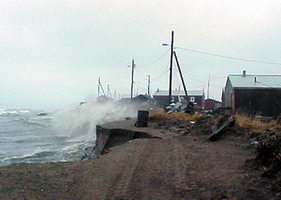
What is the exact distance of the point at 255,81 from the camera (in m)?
28.9

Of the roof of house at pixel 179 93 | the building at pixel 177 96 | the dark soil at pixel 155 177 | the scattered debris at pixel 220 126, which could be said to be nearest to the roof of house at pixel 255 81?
the scattered debris at pixel 220 126

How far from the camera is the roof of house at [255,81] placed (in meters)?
28.0

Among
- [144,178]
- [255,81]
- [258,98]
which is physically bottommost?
[144,178]

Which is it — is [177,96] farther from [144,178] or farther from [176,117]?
[144,178]

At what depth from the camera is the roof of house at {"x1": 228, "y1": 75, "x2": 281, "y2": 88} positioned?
27984 mm

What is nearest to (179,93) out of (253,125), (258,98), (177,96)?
(177,96)

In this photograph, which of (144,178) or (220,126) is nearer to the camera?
(144,178)

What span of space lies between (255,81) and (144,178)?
23.9m

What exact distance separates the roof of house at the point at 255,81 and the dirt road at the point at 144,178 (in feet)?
61.0

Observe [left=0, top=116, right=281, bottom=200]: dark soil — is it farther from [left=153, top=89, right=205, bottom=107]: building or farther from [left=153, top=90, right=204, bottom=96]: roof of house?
[left=153, top=90, right=204, bottom=96]: roof of house

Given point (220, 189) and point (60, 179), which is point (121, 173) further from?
point (220, 189)

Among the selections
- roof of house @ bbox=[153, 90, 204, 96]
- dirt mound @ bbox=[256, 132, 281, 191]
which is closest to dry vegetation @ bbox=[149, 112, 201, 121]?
dirt mound @ bbox=[256, 132, 281, 191]

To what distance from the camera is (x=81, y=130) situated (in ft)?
121

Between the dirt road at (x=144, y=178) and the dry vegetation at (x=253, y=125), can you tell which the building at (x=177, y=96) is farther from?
the dirt road at (x=144, y=178)
